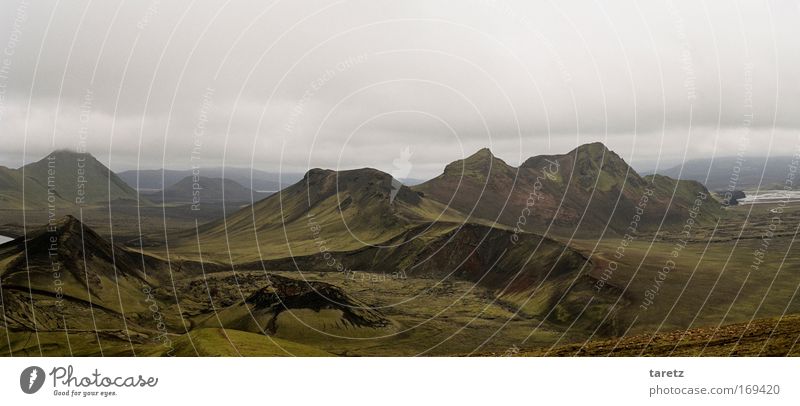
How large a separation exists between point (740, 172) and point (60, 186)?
14938 centimetres

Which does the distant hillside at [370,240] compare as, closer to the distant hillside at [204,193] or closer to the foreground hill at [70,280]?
the distant hillside at [204,193]

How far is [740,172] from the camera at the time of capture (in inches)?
5866

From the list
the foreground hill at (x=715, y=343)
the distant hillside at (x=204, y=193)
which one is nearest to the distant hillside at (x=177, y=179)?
the distant hillside at (x=204, y=193)

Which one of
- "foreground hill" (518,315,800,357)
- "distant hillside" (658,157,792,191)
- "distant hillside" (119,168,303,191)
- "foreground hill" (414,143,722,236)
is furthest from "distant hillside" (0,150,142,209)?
"distant hillside" (658,157,792,191)

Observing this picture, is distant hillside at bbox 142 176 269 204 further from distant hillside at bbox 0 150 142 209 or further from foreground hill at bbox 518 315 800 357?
foreground hill at bbox 518 315 800 357

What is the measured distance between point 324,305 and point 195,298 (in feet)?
54.0

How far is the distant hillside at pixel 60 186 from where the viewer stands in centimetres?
10819

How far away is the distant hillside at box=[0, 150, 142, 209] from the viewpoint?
355 ft

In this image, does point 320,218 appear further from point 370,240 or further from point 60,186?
point 60,186

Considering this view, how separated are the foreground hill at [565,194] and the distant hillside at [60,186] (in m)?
58.9

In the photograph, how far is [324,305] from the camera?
7631cm

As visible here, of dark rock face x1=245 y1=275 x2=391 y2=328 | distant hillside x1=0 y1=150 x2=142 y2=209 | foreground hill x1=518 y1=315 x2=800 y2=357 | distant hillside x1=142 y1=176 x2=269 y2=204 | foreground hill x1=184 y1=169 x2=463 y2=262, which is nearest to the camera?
foreground hill x1=518 y1=315 x2=800 y2=357

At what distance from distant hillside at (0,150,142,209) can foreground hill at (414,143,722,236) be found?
193ft
